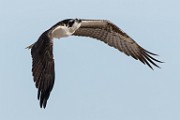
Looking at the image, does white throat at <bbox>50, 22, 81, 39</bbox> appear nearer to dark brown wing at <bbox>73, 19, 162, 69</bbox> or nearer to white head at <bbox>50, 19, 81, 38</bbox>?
white head at <bbox>50, 19, 81, 38</bbox>

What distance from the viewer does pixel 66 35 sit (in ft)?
59.3

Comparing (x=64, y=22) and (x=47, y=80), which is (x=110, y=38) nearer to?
(x=64, y=22)

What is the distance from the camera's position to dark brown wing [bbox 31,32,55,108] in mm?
15398

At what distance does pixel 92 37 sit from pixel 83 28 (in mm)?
430

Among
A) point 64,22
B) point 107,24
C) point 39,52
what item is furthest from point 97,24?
point 39,52

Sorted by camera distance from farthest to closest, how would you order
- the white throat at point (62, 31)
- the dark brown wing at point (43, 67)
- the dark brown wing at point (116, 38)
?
the dark brown wing at point (116, 38) < the white throat at point (62, 31) < the dark brown wing at point (43, 67)

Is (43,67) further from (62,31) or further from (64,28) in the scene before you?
→ (64,28)

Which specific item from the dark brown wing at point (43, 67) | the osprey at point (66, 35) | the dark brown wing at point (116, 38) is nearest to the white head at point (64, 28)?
the osprey at point (66, 35)

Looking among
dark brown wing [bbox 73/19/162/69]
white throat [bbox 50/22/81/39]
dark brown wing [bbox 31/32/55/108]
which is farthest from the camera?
dark brown wing [bbox 73/19/162/69]

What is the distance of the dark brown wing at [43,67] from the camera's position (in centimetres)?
1540

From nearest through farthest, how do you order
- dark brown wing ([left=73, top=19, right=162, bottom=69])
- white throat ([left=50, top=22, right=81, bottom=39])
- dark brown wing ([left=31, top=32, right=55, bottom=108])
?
dark brown wing ([left=31, top=32, right=55, bottom=108]) < white throat ([left=50, top=22, right=81, bottom=39]) < dark brown wing ([left=73, top=19, right=162, bottom=69])

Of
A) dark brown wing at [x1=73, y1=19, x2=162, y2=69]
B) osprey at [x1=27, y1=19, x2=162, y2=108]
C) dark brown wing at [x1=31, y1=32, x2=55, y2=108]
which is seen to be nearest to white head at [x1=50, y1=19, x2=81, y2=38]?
osprey at [x1=27, y1=19, x2=162, y2=108]

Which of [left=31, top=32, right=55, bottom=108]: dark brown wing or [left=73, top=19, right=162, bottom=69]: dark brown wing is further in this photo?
[left=73, top=19, right=162, bottom=69]: dark brown wing

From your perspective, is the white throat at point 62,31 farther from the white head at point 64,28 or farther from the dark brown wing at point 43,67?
the dark brown wing at point 43,67
